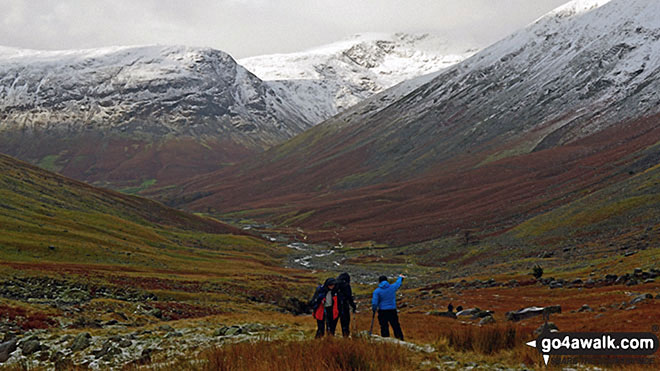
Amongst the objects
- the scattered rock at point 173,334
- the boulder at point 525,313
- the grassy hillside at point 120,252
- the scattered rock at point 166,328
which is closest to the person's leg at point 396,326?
the scattered rock at point 173,334

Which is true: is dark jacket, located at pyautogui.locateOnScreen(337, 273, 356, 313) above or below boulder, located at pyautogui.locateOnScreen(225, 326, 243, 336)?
above

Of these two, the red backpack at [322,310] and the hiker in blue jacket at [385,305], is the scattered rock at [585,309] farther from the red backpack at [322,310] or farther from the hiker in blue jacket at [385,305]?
the red backpack at [322,310]

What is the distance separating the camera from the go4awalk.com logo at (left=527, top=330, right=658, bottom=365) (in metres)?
13.8

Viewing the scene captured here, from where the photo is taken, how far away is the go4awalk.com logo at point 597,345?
45.1ft

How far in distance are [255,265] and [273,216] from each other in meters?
107

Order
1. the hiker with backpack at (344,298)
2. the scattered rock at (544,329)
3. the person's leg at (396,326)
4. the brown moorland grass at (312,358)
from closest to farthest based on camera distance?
the brown moorland grass at (312,358) → the scattered rock at (544,329) → the hiker with backpack at (344,298) → the person's leg at (396,326)

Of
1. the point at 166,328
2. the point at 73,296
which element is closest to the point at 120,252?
the point at 73,296

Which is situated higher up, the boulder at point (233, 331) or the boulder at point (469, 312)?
the boulder at point (469, 312)

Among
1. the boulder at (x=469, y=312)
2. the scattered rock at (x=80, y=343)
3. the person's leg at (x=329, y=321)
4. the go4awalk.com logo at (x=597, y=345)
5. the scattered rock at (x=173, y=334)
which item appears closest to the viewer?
the go4awalk.com logo at (x=597, y=345)

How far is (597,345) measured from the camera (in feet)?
46.1

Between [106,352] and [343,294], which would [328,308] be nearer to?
[343,294]

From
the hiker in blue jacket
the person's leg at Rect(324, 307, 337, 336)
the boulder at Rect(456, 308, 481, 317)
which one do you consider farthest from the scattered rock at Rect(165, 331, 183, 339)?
the boulder at Rect(456, 308, 481, 317)

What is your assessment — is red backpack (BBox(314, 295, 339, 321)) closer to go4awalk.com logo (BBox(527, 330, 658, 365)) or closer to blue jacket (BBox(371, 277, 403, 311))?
blue jacket (BBox(371, 277, 403, 311))

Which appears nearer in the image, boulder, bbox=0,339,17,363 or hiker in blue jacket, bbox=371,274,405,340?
boulder, bbox=0,339,17,363
